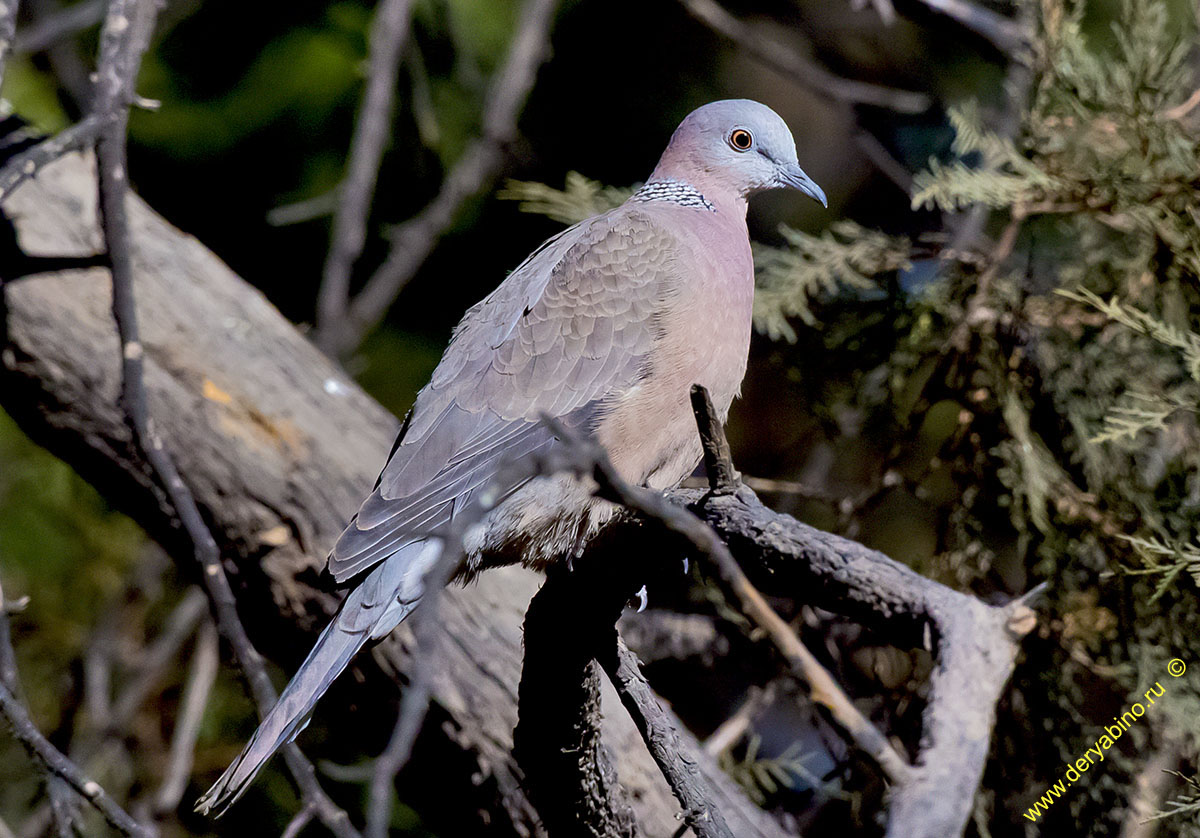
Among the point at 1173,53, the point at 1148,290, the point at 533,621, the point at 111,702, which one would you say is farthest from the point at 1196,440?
the point at 111,702

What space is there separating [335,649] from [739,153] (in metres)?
1.68

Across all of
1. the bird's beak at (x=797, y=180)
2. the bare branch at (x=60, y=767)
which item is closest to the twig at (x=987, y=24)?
the bird's beak at (x=797, y=180)

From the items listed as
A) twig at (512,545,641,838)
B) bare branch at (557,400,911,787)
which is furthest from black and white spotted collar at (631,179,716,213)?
bare branch at (557,400,911,787)

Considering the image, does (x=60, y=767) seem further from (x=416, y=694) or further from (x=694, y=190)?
(x=694, y=190)

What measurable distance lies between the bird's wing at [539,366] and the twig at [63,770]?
0.80 m

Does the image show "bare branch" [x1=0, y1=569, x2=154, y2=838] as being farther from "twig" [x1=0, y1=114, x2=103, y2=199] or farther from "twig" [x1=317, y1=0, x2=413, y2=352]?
"twig" [x1=317, y1=0, x2=413, y2=352]

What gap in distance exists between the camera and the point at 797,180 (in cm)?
289

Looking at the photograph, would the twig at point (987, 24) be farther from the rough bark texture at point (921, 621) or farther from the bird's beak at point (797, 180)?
the rough bark texture at point (921, 621)

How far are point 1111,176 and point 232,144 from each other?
369cm

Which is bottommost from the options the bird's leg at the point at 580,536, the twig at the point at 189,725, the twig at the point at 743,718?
the twig at the point at 189,725

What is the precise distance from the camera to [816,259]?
3115mm

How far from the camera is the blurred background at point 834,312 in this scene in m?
2.74

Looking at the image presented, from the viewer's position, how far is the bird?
236 centimetres

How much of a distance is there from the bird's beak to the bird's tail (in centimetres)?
137
